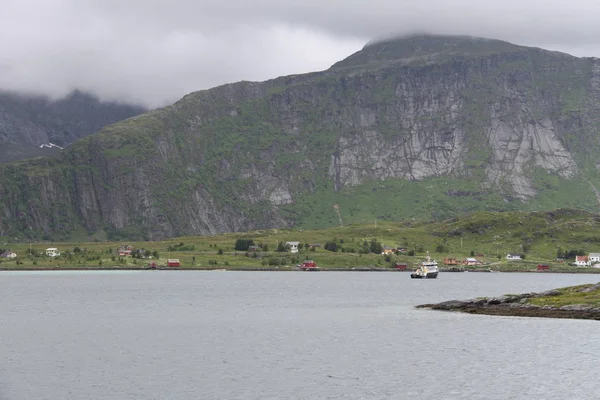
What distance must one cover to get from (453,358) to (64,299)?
116 meters

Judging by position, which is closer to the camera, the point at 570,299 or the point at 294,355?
the point at 294,355

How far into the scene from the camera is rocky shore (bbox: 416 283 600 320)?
128 meters

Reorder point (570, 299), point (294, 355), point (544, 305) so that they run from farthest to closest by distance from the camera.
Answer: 1. point (570, 299)
2. point (544, 305)
3. point (294, 355)

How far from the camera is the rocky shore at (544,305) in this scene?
5039 inches

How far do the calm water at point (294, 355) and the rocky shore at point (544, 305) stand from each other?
4.22m

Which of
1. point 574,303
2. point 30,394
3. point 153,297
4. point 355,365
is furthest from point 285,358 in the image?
point 153,297

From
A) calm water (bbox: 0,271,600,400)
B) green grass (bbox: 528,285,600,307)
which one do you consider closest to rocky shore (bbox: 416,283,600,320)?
green grass (bbox: 528,285,600,307)

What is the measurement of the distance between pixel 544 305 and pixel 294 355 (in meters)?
52.6

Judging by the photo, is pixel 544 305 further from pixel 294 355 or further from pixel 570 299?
pixel 294 355

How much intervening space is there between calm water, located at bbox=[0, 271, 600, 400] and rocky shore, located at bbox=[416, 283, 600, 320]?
13.8 feet

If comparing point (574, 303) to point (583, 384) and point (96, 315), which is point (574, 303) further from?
point (96, 315)

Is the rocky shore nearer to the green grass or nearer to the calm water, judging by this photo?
the green grass

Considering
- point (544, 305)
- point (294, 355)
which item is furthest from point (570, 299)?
point (294, 355)

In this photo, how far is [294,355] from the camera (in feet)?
322
